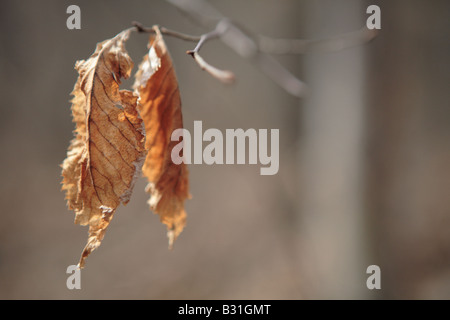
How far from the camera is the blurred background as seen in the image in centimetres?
151

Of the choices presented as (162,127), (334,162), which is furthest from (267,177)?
(162,127)

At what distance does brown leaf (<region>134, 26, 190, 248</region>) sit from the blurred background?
3.87 feet

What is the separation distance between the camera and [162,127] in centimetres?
48

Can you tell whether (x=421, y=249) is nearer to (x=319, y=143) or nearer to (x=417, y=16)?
(x=319, y=143)

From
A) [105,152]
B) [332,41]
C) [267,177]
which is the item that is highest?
[332,41]

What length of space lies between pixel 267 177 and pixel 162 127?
1.48 metres

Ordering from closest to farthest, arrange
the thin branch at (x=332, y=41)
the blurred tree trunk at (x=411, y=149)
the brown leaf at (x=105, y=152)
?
the brown leaf at (x=105, y=152) → the thin branch at (x=332, y=41) → the blurred tree trunk at (x=411, y=149)

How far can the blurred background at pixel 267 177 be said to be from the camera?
151 cm

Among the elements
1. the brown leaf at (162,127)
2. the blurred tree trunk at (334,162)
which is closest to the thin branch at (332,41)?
the blurred tree trunk at (334,162)

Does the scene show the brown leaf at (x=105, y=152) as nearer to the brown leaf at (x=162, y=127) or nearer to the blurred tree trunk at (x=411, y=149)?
the brown leaf at (x=162, y=127)

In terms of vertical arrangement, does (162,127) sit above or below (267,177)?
below

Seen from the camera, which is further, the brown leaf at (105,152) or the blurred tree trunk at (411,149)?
the blurred tree trunk at (411,149)

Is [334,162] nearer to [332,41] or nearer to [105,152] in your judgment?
[332,41]

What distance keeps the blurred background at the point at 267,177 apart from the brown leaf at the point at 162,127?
1.18 metres
